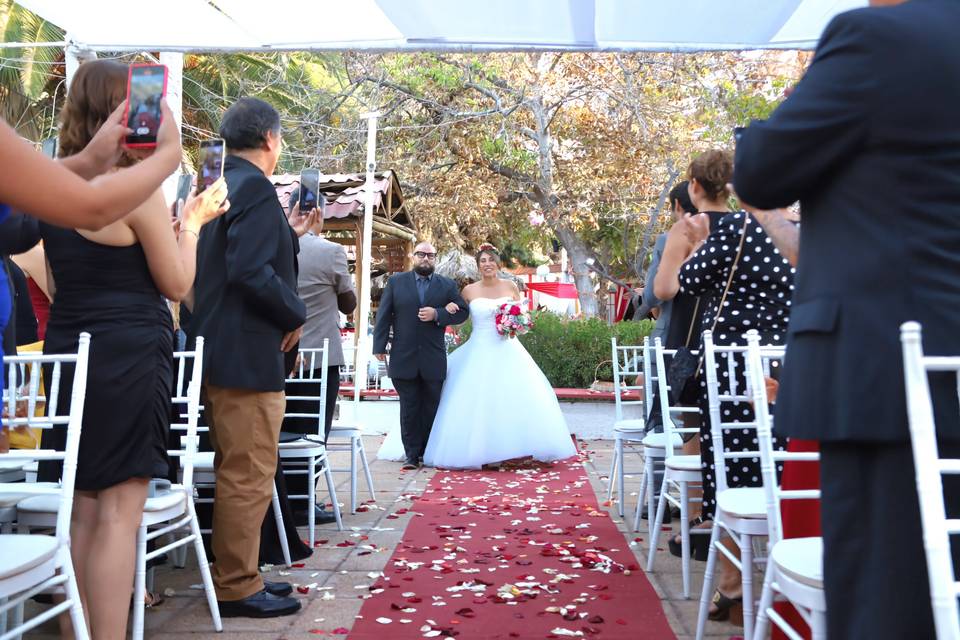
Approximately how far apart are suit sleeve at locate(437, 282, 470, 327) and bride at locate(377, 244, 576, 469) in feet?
0.89

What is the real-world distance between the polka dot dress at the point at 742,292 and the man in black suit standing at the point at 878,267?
6.78 feet

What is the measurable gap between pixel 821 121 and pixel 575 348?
10.1 metres

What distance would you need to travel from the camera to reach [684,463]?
441 centimetres

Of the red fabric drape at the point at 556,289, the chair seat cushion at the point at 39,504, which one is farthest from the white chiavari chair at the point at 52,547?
the red fabric drape at the point at 556,289

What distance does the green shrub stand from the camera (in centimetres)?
1162

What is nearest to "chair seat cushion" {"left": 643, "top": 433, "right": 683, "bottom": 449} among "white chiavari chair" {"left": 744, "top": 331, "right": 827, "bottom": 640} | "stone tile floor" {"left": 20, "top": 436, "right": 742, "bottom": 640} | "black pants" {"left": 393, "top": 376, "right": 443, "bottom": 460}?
"stone tile floor" {"left": 20, "top": 436, "right": 742, "bottom": 640}

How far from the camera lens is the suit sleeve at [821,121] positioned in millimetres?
1615

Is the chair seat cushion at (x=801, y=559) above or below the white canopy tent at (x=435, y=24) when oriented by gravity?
below

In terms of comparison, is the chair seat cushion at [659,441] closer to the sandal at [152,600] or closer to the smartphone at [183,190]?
the sandal at [152,600]

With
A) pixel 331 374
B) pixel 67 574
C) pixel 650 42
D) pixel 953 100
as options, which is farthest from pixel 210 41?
pixel 953 100

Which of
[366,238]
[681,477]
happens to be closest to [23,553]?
[681,477]

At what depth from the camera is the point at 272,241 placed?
3887mm

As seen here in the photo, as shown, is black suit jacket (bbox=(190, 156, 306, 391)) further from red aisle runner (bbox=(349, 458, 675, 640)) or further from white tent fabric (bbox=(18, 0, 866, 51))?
white tent fabric (bbox=(18, 0, 866, 51))

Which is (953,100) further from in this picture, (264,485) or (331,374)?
(331,374)
